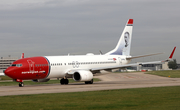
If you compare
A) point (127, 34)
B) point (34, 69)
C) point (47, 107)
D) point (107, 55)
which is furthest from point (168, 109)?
point (127, 34)

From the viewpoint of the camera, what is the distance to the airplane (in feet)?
124

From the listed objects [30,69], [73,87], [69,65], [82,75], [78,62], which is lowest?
[73,87]

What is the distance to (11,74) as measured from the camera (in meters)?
37.2

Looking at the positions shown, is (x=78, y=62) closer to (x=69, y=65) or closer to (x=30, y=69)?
(x=69, y=65)

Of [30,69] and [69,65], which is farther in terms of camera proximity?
[69,65]

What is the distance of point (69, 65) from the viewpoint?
42.0 metres

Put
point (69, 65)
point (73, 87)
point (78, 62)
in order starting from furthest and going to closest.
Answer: point (78, 62) < point (69, 65) < point (73, 87)

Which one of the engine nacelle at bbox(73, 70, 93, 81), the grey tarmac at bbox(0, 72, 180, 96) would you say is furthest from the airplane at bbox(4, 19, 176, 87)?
the grey tarmac at bbox(0, 72, 180, 96)

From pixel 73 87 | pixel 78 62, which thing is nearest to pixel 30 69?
pixel 73 87

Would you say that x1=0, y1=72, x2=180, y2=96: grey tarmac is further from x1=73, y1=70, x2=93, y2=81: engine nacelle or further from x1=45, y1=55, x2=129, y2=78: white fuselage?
x1=45, y1=55, x2=129, y2=78: white fuselage

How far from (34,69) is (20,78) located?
82.1 inches

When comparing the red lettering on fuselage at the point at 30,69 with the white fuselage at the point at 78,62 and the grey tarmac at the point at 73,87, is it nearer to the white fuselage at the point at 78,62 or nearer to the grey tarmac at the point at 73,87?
the white fuselage at the point at 78,62

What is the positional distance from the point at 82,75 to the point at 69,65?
301 cm

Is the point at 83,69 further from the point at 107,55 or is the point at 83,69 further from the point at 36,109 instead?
the point at 36,109
